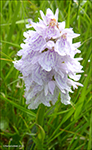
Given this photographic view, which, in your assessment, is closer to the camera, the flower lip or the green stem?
the flower lip

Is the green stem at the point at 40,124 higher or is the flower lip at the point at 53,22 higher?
the flower lip at the point at 53,22

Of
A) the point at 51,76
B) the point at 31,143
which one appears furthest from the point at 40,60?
Answer: the point at 31,143

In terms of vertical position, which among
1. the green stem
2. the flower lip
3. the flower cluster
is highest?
the flower lip

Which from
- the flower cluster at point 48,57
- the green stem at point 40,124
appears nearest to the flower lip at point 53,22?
the flower cluster at point 48,57

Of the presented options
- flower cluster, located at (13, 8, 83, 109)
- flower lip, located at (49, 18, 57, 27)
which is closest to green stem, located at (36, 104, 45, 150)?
flower cluster, located at (13, 8, 83, 109)

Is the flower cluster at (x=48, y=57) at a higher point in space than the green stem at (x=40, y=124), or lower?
higher

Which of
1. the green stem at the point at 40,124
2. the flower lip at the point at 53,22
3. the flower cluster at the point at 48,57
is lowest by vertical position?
the green stem at the point at 40,124

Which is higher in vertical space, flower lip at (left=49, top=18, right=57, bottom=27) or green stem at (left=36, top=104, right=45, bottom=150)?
flower lip at (left=49, top=18, right=57, bottom=27)

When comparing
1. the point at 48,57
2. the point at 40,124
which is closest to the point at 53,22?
the point at 48,57

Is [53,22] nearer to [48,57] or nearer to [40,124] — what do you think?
[48,57]

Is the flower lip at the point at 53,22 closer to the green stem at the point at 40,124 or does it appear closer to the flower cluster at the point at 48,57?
the flower cluster at the point at 48,57

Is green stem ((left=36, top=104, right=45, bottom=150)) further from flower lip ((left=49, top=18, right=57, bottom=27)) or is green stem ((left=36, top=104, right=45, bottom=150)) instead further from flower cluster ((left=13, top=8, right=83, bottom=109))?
flower lip ((left=49, top=18, right=57, bottom=27))

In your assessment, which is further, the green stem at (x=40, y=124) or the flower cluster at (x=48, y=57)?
the green stem at (x=40, y=124)
